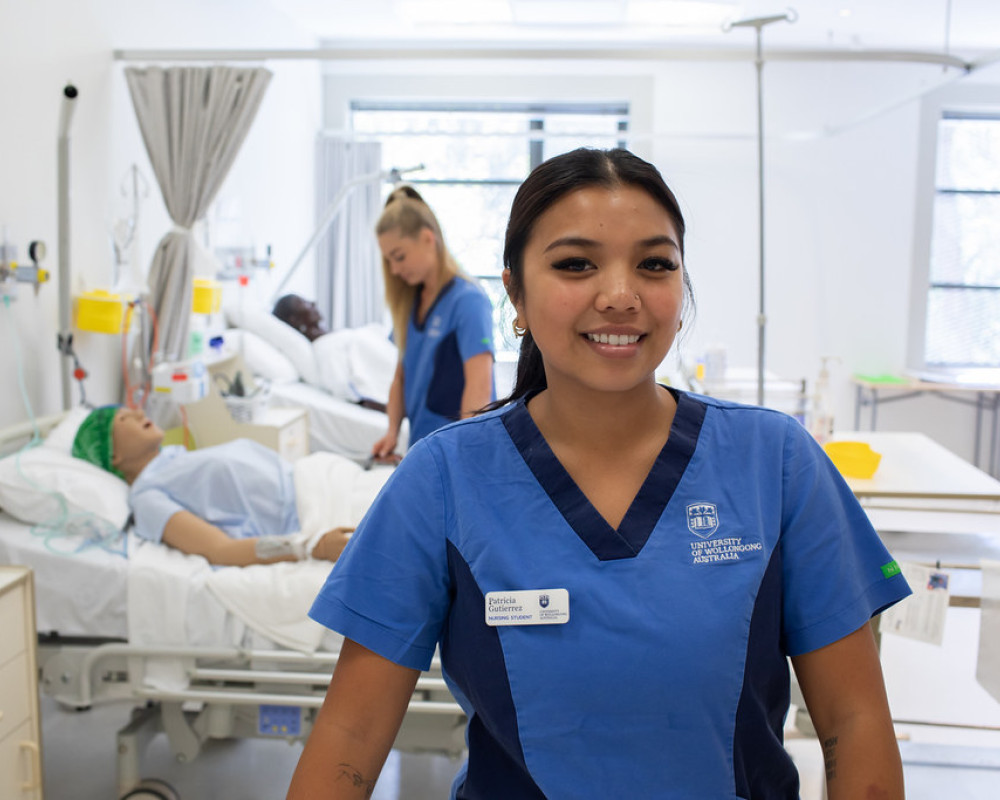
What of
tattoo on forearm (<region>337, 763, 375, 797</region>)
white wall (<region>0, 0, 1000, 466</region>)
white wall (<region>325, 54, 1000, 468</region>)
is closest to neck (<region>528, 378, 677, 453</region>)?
tattoo on forearm (<region>337, 763, 375, 797</region>)

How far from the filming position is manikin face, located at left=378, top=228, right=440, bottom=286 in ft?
8.37

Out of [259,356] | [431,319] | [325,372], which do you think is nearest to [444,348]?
[431,319]

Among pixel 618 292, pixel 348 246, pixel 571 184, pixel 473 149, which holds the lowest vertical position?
pixel 618 292

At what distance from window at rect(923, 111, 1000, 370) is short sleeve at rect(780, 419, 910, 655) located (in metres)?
5.76

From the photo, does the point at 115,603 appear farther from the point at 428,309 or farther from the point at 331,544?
the point at 428,309

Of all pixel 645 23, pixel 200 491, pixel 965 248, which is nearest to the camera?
pixel 200 491

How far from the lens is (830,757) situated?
2.99 feet

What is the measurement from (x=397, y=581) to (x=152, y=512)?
1682 millimetres

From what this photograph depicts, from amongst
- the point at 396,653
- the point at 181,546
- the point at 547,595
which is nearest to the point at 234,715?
the point at 181,546

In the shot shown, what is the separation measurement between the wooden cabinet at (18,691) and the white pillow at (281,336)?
3189 mm

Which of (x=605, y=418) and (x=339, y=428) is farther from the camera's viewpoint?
(x=339, y=428)

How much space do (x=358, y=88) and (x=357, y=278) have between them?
1.33 meters

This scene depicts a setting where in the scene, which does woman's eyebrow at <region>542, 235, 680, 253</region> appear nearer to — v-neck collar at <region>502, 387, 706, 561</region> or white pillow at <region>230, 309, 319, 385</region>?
v-neck collar at <region>502, 387, 706, 561</region>

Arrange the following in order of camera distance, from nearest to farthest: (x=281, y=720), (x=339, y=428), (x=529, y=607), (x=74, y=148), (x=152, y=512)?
(x=529, y=607), (x=281, y=720), (x=152, y=512), (x=74, y=148), (x=339, y=428)
